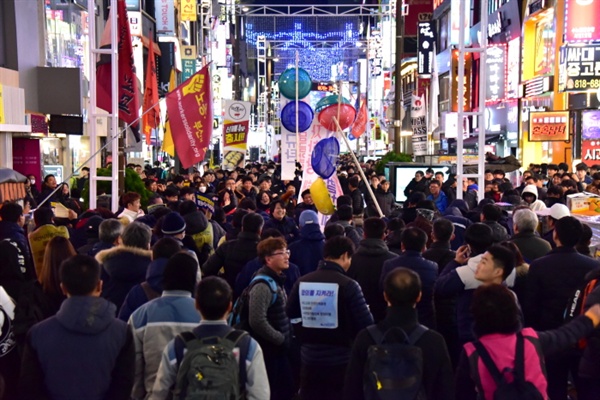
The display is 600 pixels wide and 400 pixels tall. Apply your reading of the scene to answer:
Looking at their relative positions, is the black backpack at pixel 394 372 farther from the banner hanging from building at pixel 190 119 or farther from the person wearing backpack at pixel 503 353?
the banner hanging from building at pixel 190 119

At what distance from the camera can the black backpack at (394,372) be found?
4648 mm

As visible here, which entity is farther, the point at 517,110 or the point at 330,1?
the point at 330,1

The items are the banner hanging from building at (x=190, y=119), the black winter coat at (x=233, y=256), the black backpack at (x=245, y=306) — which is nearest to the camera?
the black backpack at (x=245, y=306)

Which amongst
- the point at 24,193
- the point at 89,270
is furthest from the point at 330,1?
the point at 89,270

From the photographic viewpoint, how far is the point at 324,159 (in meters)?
14.1

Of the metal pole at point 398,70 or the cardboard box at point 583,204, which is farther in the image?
the metal pole at point 398,70

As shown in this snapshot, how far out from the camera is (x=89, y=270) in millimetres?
5055

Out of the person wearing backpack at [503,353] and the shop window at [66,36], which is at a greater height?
the shop window at [66,36]

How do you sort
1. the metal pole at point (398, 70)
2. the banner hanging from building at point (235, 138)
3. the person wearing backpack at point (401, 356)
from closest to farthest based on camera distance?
the person wearing backpack at point (401, 356), the banner hanging from building at point (235, 138), the metal pole at point (398, 70)

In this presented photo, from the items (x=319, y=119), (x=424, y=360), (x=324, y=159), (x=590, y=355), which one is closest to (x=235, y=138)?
(x=319, y=119)

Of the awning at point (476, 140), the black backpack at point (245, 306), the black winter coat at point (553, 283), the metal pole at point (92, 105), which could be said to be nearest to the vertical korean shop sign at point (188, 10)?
the awning at point (476, 140)

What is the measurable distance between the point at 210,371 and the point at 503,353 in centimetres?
148

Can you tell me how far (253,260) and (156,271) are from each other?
5.25ft

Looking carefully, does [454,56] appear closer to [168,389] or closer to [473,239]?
[473,239]
